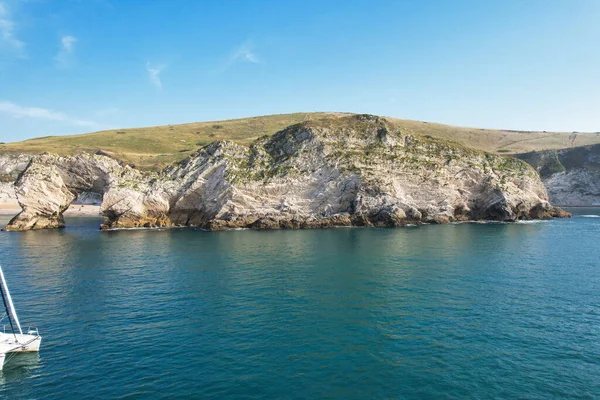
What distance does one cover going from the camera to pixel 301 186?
9038cm

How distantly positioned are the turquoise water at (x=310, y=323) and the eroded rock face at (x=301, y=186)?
32151 mm

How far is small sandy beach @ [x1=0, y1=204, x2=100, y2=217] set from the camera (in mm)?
130250

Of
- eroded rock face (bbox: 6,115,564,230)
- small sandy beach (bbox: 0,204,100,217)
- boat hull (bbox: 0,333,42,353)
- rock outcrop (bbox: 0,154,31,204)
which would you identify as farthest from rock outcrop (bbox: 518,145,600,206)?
rock outcrop (bbox: 0,154,31,204)

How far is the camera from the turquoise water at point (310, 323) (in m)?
20.3

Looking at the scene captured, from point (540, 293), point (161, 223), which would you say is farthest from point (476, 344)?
point (161, 223)

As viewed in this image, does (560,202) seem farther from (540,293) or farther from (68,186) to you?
(68,186)

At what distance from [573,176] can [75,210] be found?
20342 cm

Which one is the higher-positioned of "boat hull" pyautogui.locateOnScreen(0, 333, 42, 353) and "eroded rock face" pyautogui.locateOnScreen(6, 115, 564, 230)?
"eroded rock face" pyautogui.locateOnScreen(6, 115, 564, 230)

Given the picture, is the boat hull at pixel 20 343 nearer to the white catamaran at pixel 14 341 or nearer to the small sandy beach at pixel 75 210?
the white catamaran at pixel 14 341

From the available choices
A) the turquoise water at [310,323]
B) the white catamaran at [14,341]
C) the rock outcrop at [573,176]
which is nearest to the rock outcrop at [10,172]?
the turquoise water at [310,323]

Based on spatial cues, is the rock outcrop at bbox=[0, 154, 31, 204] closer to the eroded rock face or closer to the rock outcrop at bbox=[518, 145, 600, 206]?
the eroded rock face

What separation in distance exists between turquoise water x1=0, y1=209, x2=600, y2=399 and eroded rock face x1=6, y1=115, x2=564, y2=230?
32.2 metres

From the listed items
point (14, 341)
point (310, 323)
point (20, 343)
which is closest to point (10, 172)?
point (14, 341)

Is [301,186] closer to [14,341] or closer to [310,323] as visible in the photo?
[310,323]
